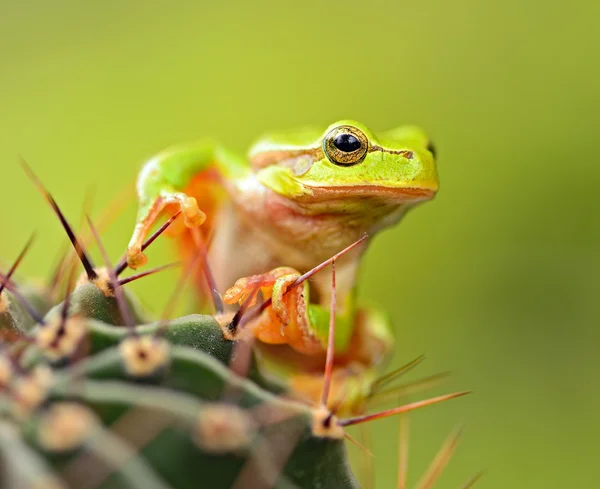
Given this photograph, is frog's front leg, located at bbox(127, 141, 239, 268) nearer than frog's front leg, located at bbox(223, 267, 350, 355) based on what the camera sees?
No

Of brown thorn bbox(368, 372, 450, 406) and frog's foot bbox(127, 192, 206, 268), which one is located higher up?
frog's foot bbox(127, 192, 206, 268)

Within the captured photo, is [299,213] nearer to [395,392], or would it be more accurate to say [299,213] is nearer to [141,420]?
[395,392]

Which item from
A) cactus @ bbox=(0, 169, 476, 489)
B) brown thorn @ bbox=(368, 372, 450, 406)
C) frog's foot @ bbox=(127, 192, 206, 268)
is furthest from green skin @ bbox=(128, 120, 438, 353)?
cactus @ bbox=(0, 169, 476, 489)

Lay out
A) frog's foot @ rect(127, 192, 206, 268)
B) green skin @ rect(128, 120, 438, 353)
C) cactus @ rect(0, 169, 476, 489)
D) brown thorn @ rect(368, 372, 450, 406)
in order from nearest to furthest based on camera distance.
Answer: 1. cactus @ rect(0, 169, 476, 489)
2. frog's foot @ rect(127, 192, 206, 268)
3. green skin @ rect(128, 120, 438, 353)
4. brown thorn @ rect(368, 372, 450, 406)

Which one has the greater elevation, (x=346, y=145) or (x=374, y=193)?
(x=346, y=145)

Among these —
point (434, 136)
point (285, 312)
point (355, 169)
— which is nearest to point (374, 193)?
point (355, 169)

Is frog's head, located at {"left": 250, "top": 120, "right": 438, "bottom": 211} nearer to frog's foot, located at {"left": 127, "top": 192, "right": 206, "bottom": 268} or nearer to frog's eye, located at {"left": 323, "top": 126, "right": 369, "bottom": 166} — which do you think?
frog's eye, located at {"left": 323, "top": 126, "right": 369, "bottom": 166}

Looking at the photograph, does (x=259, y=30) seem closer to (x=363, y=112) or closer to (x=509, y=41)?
(x=363, y=112)

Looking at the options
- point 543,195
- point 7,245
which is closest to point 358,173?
point 7,245
